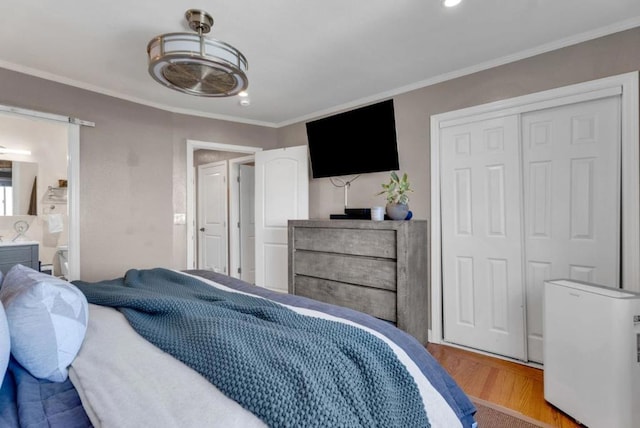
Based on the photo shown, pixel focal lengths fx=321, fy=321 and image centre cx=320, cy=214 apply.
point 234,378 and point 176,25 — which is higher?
point 176,25

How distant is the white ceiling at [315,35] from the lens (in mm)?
1888

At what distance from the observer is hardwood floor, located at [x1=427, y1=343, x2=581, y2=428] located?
1874mm

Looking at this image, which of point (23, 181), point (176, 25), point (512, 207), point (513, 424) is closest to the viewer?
point (513, 424)

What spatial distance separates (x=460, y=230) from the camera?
110 inches

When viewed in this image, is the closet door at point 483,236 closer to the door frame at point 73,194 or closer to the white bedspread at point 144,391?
the white bedspread at point 144,391

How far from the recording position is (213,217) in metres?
5.18

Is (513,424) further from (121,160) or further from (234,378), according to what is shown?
(121,160)

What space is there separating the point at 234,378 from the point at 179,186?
3.22 metres

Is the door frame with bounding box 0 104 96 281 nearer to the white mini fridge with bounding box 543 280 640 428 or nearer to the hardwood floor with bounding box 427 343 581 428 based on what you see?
the hardwood floor with bounding box 427 343 581 428

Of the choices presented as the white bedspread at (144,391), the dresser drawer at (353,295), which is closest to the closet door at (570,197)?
the dresser drawer at (353,295)

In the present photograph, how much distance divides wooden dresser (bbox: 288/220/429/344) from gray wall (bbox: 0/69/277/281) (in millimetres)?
1530

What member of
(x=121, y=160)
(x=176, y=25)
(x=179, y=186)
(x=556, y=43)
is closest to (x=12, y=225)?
(x=121, y=160)

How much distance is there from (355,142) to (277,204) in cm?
125

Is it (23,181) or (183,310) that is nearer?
(183,310)
